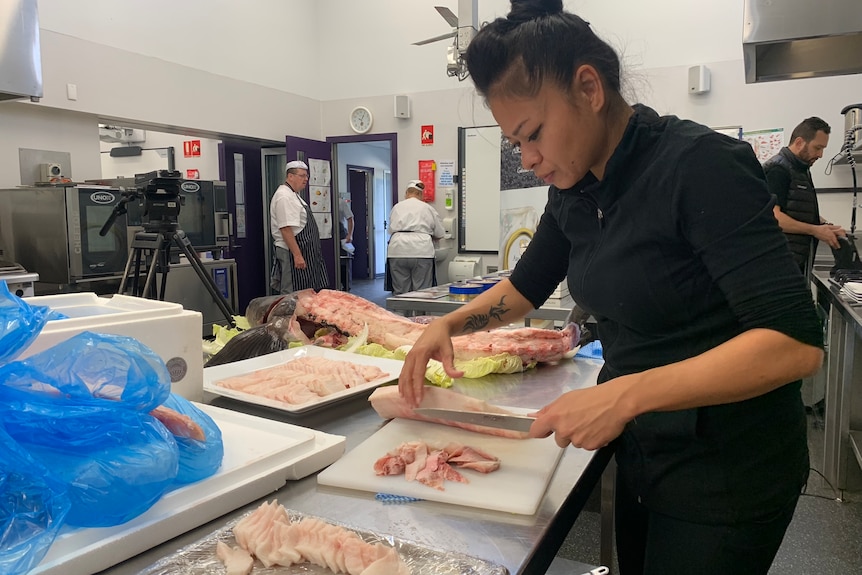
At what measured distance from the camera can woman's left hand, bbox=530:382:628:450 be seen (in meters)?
0.91

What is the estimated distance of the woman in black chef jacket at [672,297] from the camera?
2.93 feet

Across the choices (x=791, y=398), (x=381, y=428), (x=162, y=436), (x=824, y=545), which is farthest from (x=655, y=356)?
(x=824, y=545)

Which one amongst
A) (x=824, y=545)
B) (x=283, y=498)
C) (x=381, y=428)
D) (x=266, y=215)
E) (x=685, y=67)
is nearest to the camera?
(x=283, y=498)

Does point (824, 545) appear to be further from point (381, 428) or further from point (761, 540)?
point (381, 428)

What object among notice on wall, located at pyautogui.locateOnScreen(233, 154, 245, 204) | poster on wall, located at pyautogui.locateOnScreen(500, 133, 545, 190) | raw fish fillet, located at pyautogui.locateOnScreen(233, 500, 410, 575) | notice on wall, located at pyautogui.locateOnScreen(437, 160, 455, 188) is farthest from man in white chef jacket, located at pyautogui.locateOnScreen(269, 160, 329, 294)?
raw fish fillet, located at pyautogui.locateOnScreen(233, 500, 410, 575)

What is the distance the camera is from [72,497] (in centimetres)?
81

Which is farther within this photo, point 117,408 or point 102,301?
point 102,301

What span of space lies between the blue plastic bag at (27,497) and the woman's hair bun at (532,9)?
100 cm

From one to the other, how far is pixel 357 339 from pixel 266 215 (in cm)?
643

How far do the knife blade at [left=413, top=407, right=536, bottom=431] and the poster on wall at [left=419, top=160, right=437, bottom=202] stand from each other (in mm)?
6464

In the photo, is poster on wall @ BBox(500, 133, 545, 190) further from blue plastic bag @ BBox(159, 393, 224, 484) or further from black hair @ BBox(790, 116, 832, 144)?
blue plastic bag @ BBox(159, 393, 224, 484)

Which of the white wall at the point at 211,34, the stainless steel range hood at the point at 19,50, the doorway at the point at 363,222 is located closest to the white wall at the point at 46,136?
A: the white wall at the point at 211,34

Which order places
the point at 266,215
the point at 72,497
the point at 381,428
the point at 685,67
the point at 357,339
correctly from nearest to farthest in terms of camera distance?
the point at 72,497 < the point at 381,428 < the point at 357,339 < the point at 685,67 < the point at 266,215

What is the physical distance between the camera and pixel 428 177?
7645 millimetres
